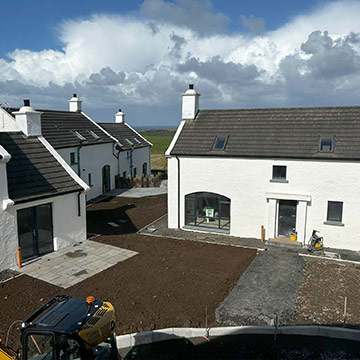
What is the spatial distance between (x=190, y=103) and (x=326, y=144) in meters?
8.59

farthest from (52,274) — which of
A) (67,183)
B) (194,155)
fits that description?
(194,155)

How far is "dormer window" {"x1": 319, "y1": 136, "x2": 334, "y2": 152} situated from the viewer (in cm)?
1792

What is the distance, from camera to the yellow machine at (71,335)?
243 inches

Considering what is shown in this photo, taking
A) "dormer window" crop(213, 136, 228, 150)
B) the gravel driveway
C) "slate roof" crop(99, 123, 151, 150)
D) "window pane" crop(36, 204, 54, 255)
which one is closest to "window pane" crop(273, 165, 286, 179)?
"dormer window" crop(213, 136, 228, 150)

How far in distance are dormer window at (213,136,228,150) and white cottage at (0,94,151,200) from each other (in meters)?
12.5

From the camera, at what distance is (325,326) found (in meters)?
10.7

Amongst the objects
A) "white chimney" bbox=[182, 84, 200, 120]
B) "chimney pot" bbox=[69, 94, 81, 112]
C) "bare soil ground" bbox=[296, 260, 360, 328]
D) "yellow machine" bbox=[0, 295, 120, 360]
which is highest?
"chimney pot" bbox=[69, 94, 81, 112]

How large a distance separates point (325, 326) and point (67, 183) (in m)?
12.8

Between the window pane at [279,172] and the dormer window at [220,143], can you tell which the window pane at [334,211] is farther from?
the dormer window at [220,143]

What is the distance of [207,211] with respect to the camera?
811 inches

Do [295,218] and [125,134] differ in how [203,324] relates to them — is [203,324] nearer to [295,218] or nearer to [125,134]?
[295,218]

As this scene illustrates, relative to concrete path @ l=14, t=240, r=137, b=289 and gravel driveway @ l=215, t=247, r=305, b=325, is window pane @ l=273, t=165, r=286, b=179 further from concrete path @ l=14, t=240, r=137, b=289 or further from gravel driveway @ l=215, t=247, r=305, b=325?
concrete path @ l=14, t=240, r=137, b=289

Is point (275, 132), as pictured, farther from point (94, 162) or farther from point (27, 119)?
point (94, 162)

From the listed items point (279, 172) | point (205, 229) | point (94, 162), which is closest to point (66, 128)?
point (94, 162)
